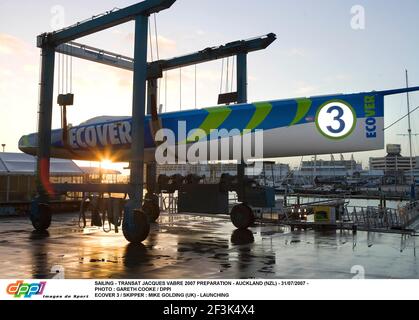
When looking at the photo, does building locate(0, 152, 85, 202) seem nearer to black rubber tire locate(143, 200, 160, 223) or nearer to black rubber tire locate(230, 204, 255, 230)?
black rubber tire locate(143, 200, 160, 223)

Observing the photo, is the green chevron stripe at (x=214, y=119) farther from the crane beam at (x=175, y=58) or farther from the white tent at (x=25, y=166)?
the white tent at (x=25, y=166)

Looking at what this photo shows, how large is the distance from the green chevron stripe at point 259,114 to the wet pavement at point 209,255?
178 inches

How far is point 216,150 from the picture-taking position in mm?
16984

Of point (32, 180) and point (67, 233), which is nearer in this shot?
point (67, 233)

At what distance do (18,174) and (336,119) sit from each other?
26.6 meters

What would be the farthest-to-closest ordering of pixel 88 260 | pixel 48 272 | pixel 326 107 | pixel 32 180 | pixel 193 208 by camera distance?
pixel 32 180 → pixel 193 208 → pixel 326 107 → pixel 88 260 → pixel 48 272

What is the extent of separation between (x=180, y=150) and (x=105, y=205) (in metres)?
3.91

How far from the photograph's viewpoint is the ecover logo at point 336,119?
14.3m

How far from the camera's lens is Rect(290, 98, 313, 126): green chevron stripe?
49.3 feet

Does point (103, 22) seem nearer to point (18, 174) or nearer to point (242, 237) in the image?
point (242, 237)

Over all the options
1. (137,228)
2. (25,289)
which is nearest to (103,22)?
(137,228)

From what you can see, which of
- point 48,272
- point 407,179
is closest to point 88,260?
point 48,272

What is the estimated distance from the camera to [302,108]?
1512 centimetres

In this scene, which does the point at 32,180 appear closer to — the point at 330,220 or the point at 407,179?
the point at 330,220
